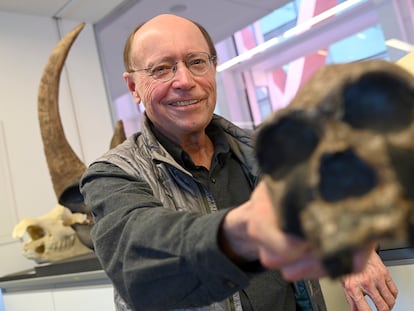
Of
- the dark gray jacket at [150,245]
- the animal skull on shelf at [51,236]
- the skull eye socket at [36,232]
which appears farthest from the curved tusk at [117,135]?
the dark gray jacket at [150,245]

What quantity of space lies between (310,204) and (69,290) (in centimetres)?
160

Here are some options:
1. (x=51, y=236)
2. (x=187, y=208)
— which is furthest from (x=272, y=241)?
(x=51, y=236)

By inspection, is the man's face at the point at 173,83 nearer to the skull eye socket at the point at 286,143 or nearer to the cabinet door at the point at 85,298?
the skull eye socket at the point at 286,143

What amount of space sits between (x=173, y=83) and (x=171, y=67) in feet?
0.11

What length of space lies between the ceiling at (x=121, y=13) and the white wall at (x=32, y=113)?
0.06 m

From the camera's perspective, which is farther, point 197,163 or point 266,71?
point 266,71

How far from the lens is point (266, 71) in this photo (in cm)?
236

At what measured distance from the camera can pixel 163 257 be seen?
1.76 ft

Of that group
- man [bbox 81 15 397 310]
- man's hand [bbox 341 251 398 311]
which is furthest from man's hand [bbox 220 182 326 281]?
man's hand [bbox 341 251 398 311]

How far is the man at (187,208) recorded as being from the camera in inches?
18.7

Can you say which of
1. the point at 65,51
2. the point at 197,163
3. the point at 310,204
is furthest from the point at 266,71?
the point at 310,204

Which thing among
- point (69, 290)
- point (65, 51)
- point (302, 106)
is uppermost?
point (65, 51)

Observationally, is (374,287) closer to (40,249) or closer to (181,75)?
(181,75)

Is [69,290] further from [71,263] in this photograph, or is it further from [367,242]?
[367,242]
